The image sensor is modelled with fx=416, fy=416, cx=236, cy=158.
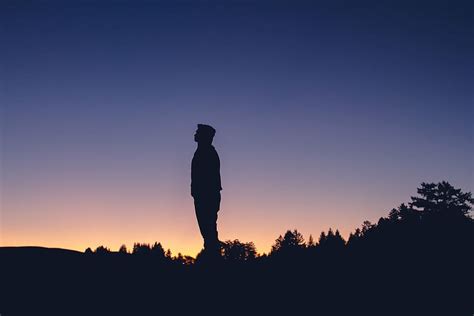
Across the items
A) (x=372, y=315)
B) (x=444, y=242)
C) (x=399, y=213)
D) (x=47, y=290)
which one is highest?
(x=399, y=213)

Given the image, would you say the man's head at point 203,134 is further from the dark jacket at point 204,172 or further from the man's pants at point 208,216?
the man's pants at point 208,216

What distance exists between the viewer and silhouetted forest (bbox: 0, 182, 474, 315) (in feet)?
37.3

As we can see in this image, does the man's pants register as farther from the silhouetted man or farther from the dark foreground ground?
the dark foreground ground

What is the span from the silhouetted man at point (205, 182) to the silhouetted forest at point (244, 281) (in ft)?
4.32

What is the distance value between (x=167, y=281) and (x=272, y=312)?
11.6ft

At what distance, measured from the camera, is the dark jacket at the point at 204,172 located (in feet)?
49.7

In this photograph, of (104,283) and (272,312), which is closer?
(272,312)

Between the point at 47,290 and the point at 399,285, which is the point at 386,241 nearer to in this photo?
the point at 399,285

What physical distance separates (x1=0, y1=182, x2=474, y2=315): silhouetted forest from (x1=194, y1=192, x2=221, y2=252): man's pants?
698mm

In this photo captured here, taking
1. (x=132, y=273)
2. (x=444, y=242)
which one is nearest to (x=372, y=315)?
(x=132, y=273)

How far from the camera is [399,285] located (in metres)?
13.8

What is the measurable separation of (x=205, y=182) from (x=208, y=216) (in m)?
1.24

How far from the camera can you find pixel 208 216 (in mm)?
15070

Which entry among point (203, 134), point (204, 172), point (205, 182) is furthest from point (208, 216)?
point (203, 134)
